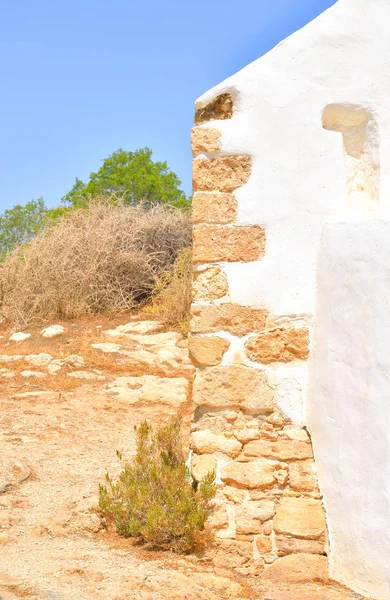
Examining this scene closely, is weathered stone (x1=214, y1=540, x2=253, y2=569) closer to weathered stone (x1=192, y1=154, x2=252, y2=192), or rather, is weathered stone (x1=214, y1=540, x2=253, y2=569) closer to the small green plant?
the small green plant

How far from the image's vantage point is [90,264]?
1118 centimetres

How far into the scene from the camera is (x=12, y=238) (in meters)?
22.5

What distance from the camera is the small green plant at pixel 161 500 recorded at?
3.63 meters

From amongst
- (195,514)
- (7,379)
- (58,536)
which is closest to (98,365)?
(7,379)

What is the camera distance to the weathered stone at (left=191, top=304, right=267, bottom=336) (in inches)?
152

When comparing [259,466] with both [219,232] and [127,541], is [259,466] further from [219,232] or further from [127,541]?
[219,232]

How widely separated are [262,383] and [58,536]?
1.55m

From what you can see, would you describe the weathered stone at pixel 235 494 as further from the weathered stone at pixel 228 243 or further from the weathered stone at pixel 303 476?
the weathered stone at pixel 228 243

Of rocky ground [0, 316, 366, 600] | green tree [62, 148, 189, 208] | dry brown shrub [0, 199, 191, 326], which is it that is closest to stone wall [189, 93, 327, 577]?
rocky ground [0, 316, 366, 600]

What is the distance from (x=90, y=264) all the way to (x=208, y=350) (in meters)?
7.56

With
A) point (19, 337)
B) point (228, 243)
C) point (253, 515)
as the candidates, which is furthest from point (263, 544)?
point (19, 337)

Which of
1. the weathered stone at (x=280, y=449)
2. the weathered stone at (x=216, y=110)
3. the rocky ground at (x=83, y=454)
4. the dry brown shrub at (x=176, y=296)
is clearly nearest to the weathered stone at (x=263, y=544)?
the rocky ground at (x=83, y=454)

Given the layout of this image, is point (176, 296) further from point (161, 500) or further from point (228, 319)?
point (161, 500)

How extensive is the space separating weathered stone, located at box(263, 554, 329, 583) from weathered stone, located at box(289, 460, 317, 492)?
0.35 meters
